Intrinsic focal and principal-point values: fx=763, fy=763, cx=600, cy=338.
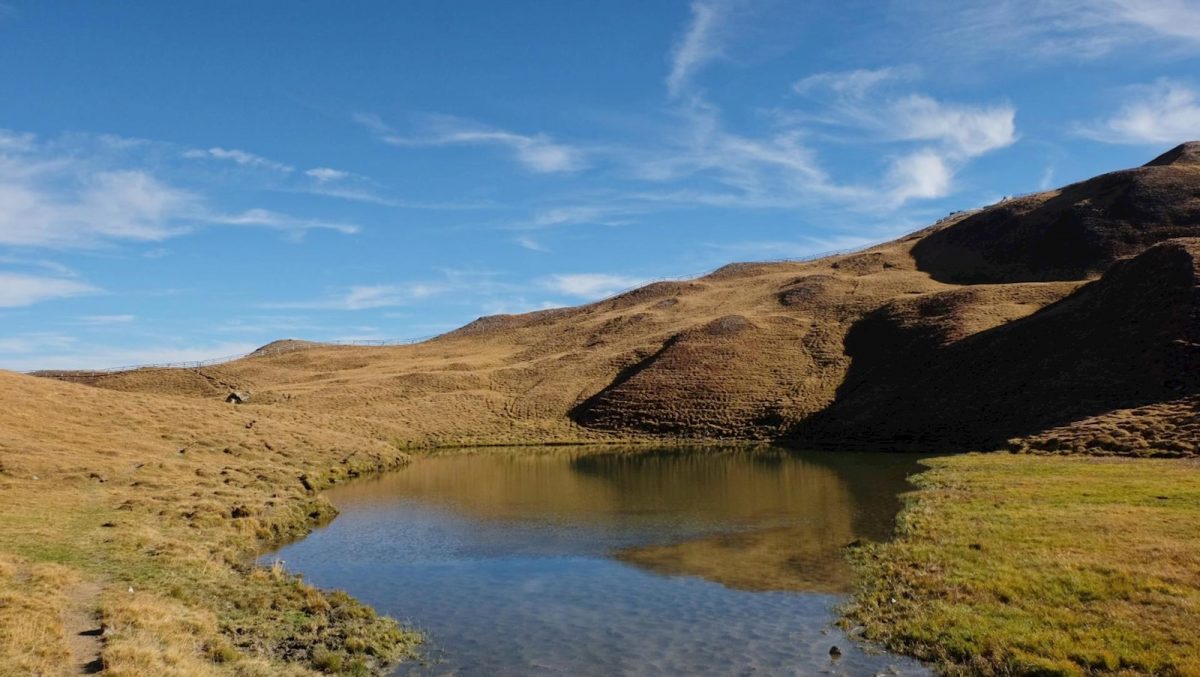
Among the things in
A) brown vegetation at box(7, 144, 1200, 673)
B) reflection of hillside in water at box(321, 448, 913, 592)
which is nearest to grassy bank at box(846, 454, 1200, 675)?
reflection of hillside in water at box(321, 448, 913, 592)

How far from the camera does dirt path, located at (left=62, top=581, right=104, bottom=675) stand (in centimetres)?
1445

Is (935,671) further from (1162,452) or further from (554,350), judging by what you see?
(554,350)

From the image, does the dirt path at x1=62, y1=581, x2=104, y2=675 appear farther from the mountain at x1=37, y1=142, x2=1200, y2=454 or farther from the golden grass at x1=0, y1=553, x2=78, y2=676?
the mountain at x1=37, y1=142, x2=1200, y2=454

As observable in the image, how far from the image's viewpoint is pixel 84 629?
16.6 meters

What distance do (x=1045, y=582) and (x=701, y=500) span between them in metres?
24.3

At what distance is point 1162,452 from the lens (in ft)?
155

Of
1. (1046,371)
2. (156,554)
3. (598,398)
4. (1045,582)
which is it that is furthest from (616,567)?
(598,398)

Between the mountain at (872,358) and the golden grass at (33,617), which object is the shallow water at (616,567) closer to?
the golden grass at (33,617)

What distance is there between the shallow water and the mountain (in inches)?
999

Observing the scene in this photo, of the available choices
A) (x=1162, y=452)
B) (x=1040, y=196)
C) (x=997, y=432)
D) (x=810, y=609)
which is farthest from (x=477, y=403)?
(x=1040, y=196)

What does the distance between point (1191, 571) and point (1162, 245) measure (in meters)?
76.4

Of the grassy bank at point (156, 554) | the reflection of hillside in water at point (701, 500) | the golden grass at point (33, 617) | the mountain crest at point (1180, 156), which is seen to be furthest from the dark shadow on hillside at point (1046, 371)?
the mountain crest at point (1180, 156)

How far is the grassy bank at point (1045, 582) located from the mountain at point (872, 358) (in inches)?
974

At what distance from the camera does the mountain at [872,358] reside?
6812 centimetres
